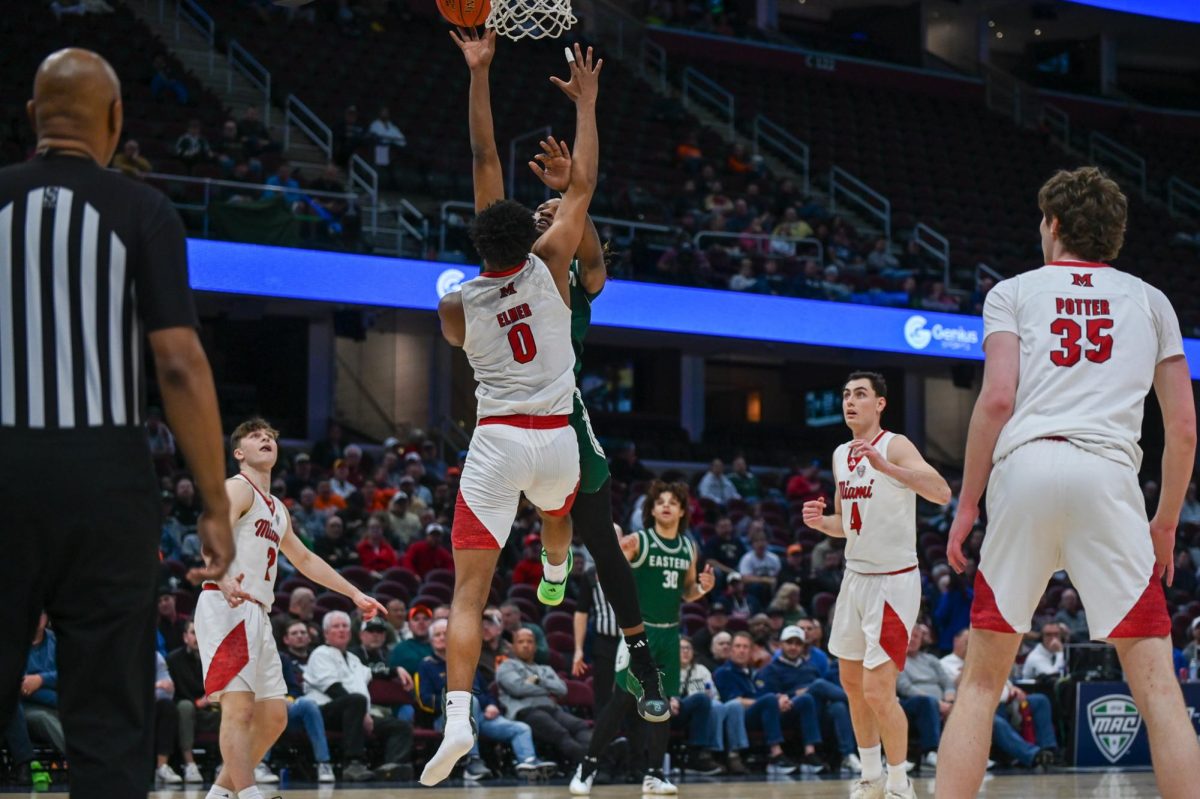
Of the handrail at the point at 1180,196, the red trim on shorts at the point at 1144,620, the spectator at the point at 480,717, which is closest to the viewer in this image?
the red trim on shorts at the point at 1144,620

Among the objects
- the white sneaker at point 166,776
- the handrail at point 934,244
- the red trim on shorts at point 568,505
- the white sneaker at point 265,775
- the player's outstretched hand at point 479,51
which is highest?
the handrail at point 934,244

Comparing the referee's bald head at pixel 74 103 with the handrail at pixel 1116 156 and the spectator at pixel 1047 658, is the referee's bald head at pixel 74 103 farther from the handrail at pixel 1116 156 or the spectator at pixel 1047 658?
the handrail at pixel 1116 156

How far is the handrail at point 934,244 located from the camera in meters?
24.3

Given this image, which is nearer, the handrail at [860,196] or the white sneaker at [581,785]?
the white sneaker at [581,785]

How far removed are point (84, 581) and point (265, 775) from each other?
8.31 metres

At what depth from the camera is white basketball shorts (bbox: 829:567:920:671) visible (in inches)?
317

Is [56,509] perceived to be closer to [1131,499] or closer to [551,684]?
[1131,499]

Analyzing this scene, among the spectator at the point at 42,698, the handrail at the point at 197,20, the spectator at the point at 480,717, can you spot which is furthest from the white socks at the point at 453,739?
the handrail at the point at 197,20

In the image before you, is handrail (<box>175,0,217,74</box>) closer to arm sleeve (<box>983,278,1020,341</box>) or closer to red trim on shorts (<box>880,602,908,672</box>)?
red trim on shorts (<box>880,602,908,672</box>)

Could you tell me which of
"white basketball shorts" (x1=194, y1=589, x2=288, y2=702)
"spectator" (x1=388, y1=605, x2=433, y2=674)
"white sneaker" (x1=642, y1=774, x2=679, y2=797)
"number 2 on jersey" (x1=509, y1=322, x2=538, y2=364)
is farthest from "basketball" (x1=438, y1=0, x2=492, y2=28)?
"spectator" (x1=388, y1=605, x2=433, y2=674)

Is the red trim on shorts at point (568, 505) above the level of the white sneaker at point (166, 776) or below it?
above

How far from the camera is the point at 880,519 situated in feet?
27.1

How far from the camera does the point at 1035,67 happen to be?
35.6 meters

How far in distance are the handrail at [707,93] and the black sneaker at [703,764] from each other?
57.1ft
